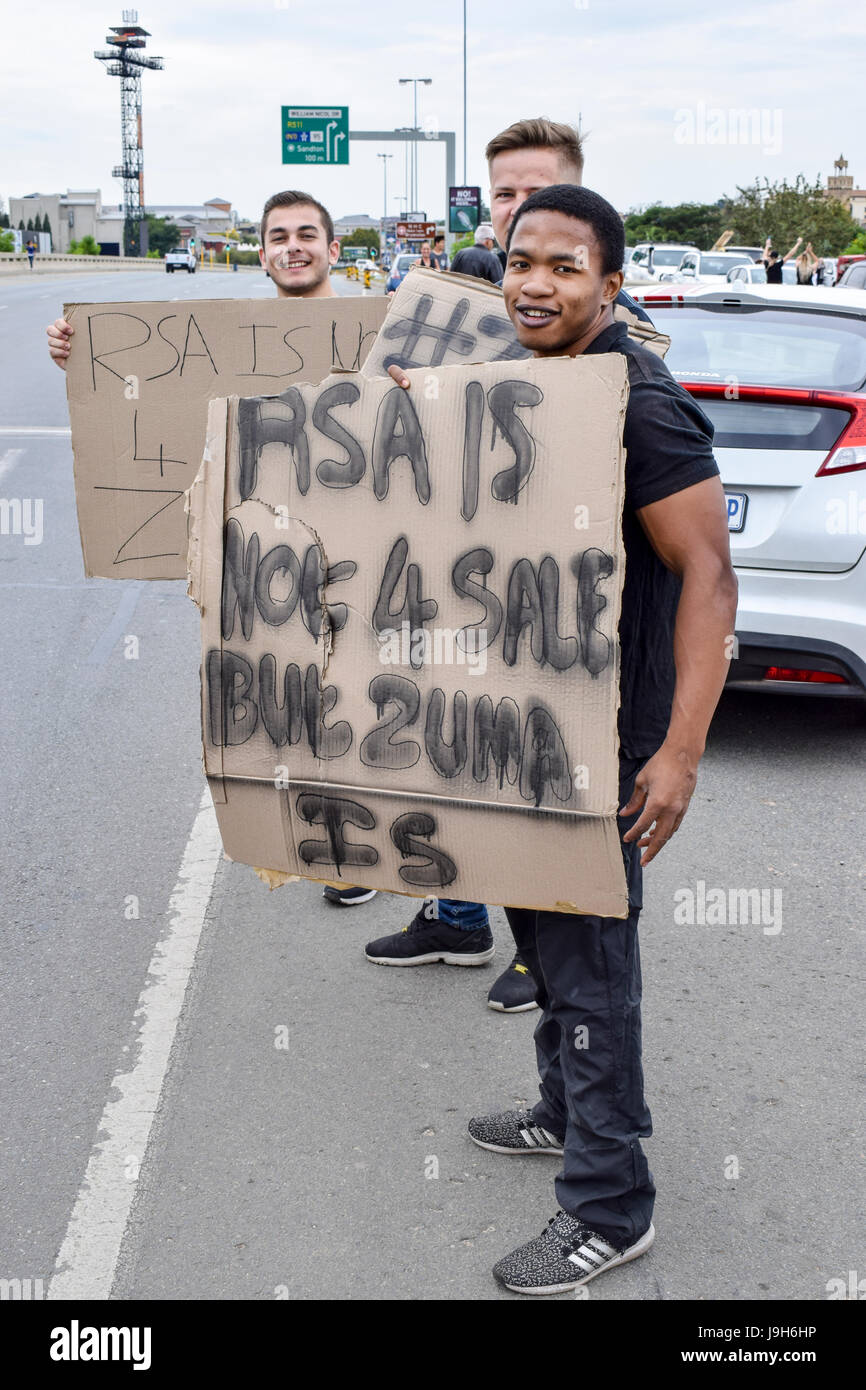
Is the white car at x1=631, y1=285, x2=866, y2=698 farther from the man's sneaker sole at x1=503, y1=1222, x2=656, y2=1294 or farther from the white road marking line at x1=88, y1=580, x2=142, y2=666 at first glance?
the white road marking line at x1=88, y1=580, x2=142, y2=666

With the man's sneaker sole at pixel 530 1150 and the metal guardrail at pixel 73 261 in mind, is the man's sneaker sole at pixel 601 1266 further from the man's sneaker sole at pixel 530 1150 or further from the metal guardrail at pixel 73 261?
the metal guardrail at pixel 73 261

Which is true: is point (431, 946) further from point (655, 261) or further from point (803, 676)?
point (655, 261)

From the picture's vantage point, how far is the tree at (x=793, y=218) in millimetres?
44938

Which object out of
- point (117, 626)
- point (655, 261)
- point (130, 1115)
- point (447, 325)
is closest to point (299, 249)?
point (447, 325)

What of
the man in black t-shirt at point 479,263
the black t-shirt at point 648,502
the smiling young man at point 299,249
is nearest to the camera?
the black t-shirt at point 648,502

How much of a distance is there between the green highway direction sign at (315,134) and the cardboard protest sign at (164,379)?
39846mm

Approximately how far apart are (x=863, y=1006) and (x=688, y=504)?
1.91 meters

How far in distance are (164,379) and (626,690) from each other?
1657 mm

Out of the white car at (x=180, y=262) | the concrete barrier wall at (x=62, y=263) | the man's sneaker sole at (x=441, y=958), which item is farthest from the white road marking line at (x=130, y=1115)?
the white car at (x=180, y=262)

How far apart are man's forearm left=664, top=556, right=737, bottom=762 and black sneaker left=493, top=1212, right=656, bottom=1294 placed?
3.20ft

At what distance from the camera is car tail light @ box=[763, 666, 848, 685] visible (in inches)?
210

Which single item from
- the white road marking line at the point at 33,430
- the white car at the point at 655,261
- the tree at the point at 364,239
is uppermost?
the tree at the point at 364,239

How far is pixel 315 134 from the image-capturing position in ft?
134

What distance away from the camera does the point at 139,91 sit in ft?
549
